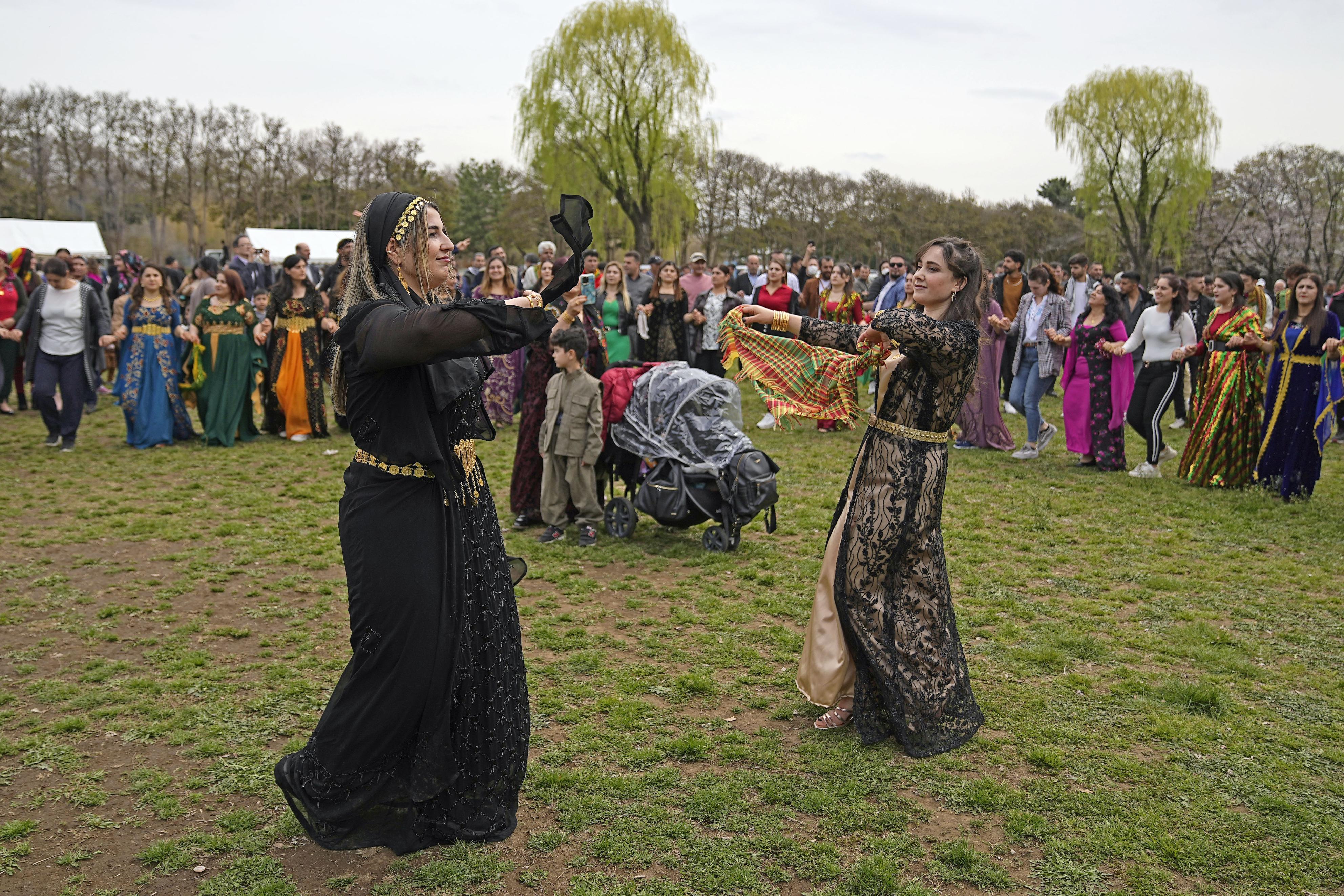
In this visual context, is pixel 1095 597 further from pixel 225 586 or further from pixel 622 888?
pixel 225 586

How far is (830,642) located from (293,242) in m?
35.9

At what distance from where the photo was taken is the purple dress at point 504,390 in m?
13.2

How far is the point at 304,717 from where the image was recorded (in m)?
4.69

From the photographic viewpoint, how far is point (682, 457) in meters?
7.59

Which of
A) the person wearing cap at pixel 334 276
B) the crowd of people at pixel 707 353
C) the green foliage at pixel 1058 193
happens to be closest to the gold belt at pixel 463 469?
the crowd of people at pixel 707 353

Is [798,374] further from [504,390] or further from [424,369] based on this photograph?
[504,390]

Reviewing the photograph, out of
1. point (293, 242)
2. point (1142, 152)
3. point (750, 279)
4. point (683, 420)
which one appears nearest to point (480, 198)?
point (293, 242)

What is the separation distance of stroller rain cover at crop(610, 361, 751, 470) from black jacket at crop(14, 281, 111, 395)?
727 centimetres

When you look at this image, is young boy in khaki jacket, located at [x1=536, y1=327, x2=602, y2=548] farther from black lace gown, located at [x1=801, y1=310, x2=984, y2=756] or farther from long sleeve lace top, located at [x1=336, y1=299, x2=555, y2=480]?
long sleeve lace top, located at [x1=336, y1=299, x2=555, y2=480]

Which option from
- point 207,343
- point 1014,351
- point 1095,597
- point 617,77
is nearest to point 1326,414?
point 1095,597

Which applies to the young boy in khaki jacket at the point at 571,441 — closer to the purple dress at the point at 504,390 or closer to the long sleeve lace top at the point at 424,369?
the long sleeve lace top at the point at 424,369

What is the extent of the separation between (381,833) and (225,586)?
374 cm

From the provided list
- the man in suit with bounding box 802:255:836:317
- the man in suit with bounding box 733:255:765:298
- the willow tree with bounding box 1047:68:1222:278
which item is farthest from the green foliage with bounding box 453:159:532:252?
the man in suit with bounding box 802:255:836:317

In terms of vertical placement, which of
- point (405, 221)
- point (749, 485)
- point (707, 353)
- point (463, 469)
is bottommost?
point (749, 485)
